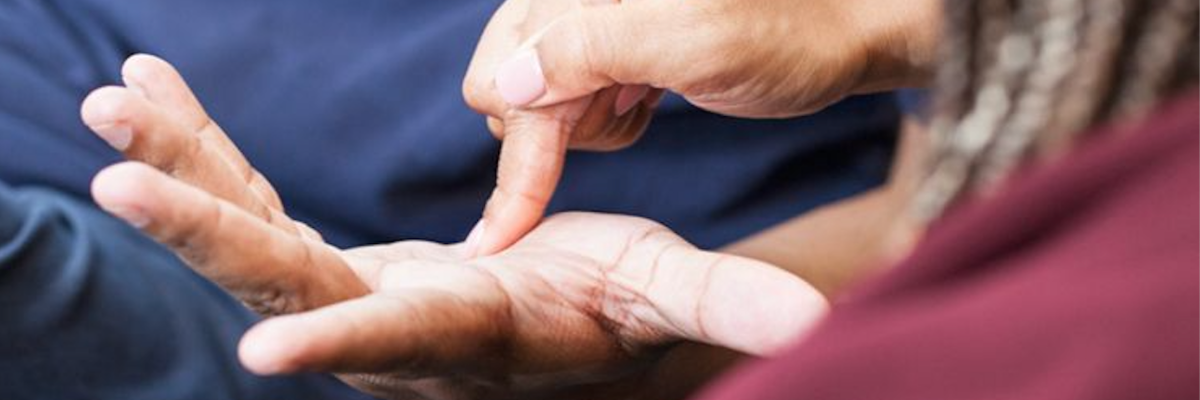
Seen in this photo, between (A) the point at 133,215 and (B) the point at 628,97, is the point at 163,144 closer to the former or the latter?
(A) the point at 133,215

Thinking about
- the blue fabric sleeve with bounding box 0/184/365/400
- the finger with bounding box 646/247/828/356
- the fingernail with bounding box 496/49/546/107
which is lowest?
the blue fabric sleeve with bounding box 0/184/365/400

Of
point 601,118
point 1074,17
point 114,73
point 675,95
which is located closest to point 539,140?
point 601,118

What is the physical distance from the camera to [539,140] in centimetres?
76

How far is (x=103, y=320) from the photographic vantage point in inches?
29.8

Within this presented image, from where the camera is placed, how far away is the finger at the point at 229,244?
1.62 ft

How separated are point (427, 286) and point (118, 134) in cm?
15

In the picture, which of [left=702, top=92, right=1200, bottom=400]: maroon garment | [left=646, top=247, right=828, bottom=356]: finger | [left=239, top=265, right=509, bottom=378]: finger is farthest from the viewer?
[left=646, top=247, right=828, bottom=356]: finger

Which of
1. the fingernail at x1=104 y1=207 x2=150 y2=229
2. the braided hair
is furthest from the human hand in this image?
the braided hair

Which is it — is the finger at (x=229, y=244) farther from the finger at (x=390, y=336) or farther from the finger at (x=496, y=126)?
the finger at (x=496, y=126)

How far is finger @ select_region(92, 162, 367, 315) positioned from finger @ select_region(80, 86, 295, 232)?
8cm

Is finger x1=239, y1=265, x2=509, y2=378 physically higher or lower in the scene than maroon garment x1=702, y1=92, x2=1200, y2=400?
lower

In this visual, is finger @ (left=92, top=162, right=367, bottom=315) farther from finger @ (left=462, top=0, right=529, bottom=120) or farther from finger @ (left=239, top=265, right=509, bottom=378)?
finger @ (left=462, top=0, right=529, bottom=120)

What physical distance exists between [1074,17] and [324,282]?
1.14ft

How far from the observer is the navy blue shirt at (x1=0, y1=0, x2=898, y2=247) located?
2.93 ft
